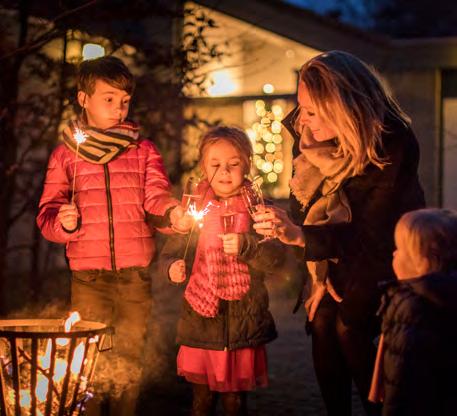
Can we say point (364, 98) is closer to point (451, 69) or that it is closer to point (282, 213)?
point (282, 213)

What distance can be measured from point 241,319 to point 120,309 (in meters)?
0.72

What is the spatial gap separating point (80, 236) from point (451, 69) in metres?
9.00

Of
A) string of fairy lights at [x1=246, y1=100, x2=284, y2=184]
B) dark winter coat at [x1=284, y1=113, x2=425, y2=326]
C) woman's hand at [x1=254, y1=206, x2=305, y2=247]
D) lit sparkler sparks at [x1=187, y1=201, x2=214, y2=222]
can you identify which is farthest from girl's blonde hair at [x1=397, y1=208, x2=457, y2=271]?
string of fairy lights at [x1=246, y1=100, x2=284, y2=184]

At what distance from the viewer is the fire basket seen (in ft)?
14.4

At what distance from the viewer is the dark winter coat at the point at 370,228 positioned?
4.39m

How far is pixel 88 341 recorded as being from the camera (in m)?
4.49

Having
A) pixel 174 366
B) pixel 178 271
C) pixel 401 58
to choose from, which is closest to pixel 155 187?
pixel 178 271

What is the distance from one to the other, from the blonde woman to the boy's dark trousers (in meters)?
1.03

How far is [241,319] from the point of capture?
480cm

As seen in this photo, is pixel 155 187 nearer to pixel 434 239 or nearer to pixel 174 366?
pixel 434 239

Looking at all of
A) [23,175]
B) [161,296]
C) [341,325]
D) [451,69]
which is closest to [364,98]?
[341,325]

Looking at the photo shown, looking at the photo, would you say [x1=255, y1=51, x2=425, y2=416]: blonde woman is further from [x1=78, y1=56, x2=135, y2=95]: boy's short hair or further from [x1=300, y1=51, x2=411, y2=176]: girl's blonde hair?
[x1=78, y1=56, x2=135, y2=95]: boy's short hair

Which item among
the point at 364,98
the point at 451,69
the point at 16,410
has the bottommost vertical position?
the point at 16,410

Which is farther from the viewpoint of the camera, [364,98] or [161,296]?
[161,296]
